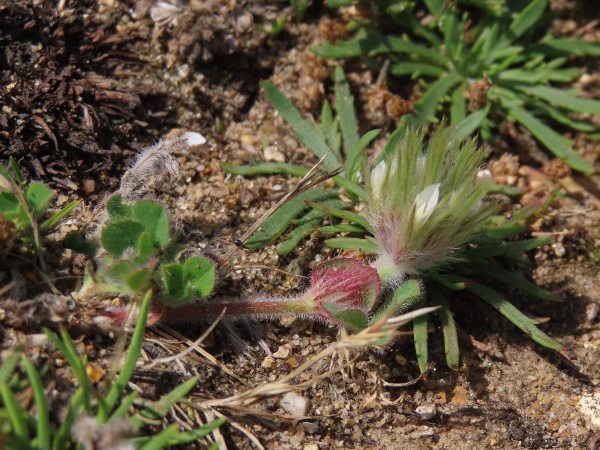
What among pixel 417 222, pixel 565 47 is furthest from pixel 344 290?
pixel 565 47

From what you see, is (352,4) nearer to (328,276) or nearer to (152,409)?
(328,276)

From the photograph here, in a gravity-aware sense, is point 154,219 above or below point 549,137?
above

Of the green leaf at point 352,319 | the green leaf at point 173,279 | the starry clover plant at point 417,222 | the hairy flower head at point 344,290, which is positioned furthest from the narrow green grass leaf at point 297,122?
the green leaf at point 173,279

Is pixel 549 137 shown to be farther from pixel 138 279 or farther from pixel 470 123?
pixel 138 279

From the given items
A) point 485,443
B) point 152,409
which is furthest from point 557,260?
point 152,409

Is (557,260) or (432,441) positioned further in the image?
(557,260)

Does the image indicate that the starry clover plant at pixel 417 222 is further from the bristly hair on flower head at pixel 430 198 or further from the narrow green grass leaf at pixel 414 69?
the narrow green grass leaf at pixel 414 69
